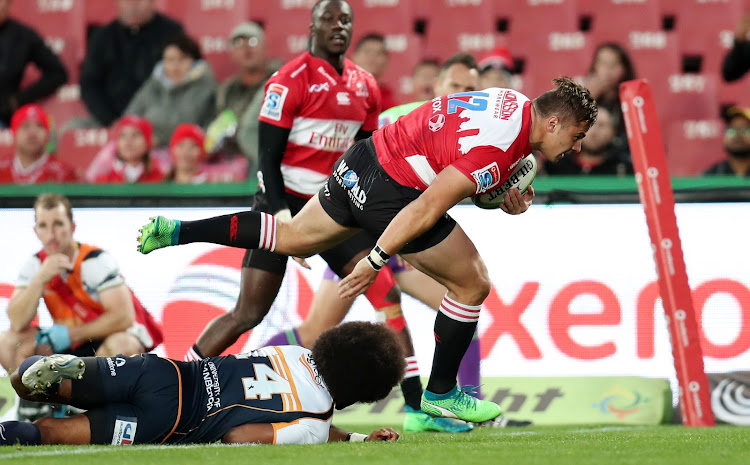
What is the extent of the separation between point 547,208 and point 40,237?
340 centimetres

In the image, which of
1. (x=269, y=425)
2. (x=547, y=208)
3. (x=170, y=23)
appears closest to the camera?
(x=269, y=425)

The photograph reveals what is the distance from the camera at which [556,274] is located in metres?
7.06

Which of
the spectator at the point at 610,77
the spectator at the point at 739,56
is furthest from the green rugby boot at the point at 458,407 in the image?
the spectator at the point at 739,56

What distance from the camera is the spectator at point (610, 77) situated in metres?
9.38

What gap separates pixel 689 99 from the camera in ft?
Result: 34.3

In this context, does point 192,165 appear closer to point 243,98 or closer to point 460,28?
point 243,98

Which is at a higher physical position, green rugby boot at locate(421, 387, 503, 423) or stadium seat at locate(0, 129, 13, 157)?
green rugby boot at locate(421, 387, 503, 423)

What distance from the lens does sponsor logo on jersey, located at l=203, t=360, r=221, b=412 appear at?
441cm


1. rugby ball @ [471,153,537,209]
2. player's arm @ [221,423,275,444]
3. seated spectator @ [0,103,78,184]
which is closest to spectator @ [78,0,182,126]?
seated spectator @ [0,103,78,184]

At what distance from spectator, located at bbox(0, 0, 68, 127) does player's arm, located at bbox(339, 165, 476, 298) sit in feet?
23.6

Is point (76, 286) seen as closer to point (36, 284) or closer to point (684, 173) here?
point (36, 284)

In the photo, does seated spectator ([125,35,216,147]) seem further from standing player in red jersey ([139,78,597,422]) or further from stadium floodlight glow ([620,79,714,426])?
standing player in red jersey ([139,78,597,422])

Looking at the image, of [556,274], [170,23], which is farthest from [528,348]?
[170,23]

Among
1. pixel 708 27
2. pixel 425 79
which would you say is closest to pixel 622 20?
pixel 708 27
